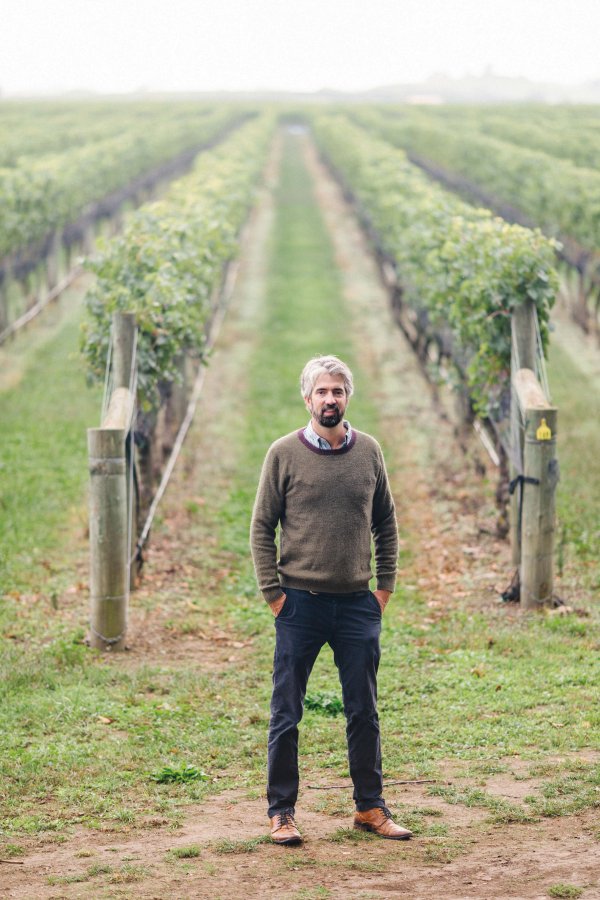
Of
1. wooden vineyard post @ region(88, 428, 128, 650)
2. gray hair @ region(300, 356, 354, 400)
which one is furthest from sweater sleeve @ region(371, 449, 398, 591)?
wooden vineyard post @ region(88, 428, 128, 650)

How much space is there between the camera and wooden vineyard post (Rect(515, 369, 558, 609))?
9.33 metres

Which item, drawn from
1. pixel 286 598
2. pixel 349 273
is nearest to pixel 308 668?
pixel 286 598

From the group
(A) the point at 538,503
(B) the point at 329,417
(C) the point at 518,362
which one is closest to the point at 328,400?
(B) the point at 329,417

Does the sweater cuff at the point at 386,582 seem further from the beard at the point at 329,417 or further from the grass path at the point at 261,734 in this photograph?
the grass path at the point at 261,734

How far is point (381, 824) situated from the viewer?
5.62m

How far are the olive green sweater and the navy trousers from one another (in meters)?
0.10

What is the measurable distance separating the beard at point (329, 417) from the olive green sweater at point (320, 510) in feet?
0.51

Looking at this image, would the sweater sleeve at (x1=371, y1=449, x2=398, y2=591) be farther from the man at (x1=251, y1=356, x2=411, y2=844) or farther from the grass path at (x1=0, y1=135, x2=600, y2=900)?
the grass path at (x1=0, y1=135, x2=600, y2=900)

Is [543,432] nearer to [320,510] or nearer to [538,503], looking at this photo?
[538,503]

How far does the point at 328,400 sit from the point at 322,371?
0.14 m

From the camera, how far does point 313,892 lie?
193 inches

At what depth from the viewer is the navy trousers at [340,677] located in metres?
5.66

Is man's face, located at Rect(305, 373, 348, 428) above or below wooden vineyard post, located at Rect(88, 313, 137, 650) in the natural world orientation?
above

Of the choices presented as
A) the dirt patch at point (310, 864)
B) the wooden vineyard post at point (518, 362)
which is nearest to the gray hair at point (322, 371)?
the dirt patch at point (310, 864)
